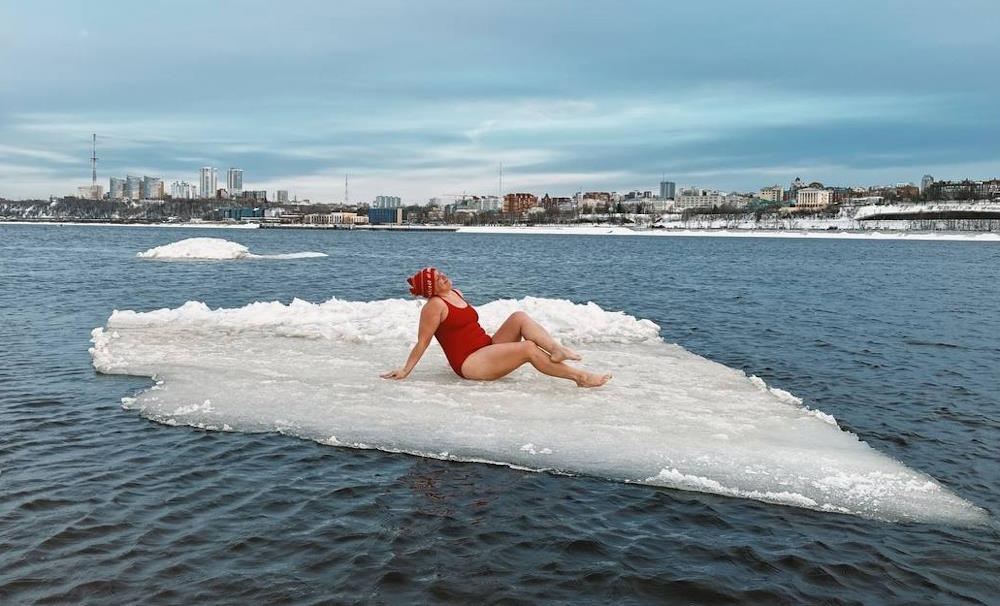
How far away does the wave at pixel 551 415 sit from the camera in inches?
287

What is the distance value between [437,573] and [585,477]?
7.94ft

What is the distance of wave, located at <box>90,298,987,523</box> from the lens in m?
7.29

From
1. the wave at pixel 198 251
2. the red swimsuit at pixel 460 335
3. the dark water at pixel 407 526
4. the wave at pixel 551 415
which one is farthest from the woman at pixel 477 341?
the wave at pixel 198 251

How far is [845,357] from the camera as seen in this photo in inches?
631

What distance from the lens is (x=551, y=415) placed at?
356 inches

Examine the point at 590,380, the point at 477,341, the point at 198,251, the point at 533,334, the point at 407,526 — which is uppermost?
the point at 198,251

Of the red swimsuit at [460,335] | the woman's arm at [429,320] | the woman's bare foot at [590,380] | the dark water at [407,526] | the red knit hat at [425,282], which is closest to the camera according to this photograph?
the dark water at [407,526]

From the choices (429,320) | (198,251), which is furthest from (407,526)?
(198,251)

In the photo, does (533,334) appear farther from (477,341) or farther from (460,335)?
(460,335)

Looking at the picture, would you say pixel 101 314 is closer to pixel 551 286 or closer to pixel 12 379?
pixel 12 379

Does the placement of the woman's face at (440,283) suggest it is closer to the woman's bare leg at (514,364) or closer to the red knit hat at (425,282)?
the red knit hat at (425,282)

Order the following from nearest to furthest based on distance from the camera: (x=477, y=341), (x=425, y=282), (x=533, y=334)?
(x=425, y=282) < (x=533, y=334) < (x=477, y=341)

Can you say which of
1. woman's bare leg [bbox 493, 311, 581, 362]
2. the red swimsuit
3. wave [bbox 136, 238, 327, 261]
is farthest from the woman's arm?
wave [bbox 136, 238, 327, 261]

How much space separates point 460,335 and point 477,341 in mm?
294
